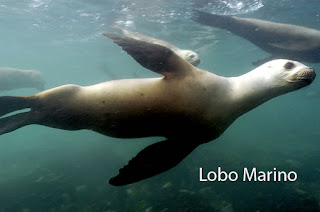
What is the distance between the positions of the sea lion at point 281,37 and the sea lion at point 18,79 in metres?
9.14

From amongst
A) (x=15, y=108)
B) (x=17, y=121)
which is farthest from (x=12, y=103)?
(x=17, y=121)

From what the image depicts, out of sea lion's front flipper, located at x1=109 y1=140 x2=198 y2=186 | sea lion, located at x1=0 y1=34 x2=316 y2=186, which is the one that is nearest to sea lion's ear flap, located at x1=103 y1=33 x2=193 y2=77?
sea lion, located at x1=0 y1=34 x2=316 y2=186

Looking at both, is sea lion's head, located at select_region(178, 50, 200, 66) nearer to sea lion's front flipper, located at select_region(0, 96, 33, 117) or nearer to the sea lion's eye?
the sea lion's eye

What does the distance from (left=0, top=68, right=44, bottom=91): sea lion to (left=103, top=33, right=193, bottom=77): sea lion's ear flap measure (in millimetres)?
9672

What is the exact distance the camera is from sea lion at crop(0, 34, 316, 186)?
193cm

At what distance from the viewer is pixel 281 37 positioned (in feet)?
14.2

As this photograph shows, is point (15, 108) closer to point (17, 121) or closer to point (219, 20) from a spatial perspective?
point (17, 121)

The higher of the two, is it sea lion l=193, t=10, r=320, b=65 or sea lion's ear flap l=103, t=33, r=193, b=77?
sea lion l=193, t=10, r=320, b=65

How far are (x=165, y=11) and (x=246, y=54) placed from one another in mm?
14522

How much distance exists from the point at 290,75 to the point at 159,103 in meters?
1.14

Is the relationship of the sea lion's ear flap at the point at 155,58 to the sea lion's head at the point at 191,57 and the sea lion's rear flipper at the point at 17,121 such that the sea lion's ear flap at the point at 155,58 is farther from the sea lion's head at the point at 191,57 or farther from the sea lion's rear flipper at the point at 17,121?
the sea lion's rear flipper at the point at 17,121

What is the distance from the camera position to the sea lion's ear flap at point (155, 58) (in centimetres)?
195

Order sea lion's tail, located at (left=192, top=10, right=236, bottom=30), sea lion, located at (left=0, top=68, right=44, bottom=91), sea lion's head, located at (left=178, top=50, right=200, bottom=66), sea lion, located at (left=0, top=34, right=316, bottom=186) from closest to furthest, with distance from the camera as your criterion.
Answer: sea lion, located at (left=0, top=34, right=316, bottom=186), sea lion's head, located at (left=178, top=50, right=200, bottom=66), sea lion's tail, located at (left=192, top=10, right=236, bottom=30), sea lion, located at (left=0, top=68, right=44, bottom=91)

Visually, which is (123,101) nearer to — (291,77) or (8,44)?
(291,77)
